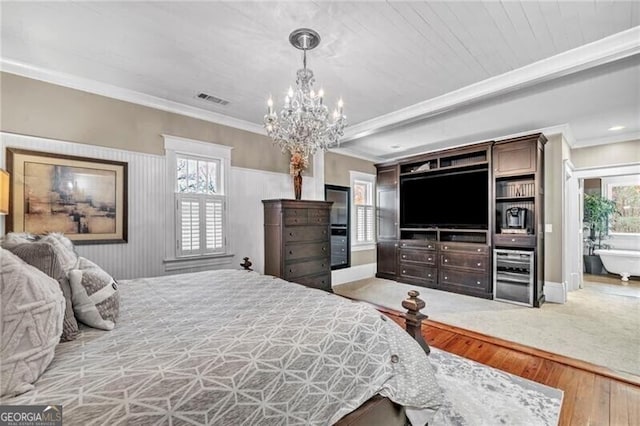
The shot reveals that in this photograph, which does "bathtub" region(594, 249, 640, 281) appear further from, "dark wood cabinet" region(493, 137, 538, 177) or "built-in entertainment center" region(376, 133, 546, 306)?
"dark wood cabinet" region(493, 137, 538, 177)

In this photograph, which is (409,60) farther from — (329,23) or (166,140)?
(166,140)

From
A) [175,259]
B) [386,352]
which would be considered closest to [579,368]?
[386,352]

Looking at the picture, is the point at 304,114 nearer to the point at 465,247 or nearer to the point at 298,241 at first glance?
the point at 298,241

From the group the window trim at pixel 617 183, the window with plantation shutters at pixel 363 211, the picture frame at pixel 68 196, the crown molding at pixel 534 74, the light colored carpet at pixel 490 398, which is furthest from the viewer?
the window trim at pixel 617 183

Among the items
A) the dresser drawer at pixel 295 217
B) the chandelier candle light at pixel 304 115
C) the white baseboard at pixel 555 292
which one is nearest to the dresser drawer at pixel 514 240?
the white baseboard at pixel 555 292

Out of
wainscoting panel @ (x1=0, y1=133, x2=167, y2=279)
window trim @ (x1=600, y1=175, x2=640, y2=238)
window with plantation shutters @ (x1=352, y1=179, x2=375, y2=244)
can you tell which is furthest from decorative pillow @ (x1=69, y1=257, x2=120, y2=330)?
window trim @ (x1=600, y1=175, x2=640, y2=238)

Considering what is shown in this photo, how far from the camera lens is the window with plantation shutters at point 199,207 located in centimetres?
350

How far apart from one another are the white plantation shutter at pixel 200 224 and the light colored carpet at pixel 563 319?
2368 millimetres

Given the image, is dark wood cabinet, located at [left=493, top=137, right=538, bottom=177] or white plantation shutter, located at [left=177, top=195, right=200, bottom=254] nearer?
white plantation shutter, located at [left=177, top=195, right=200, bottom=254]

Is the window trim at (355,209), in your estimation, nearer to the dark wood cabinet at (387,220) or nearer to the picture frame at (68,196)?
the dark wood cabinet at (387,220)

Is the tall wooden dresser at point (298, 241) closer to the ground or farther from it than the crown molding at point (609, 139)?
closer to the ground

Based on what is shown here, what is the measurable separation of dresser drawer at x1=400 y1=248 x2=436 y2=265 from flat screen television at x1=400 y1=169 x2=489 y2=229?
0.52 m

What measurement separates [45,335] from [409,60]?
3.05 meters

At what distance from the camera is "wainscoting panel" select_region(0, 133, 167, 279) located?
2893 mm
